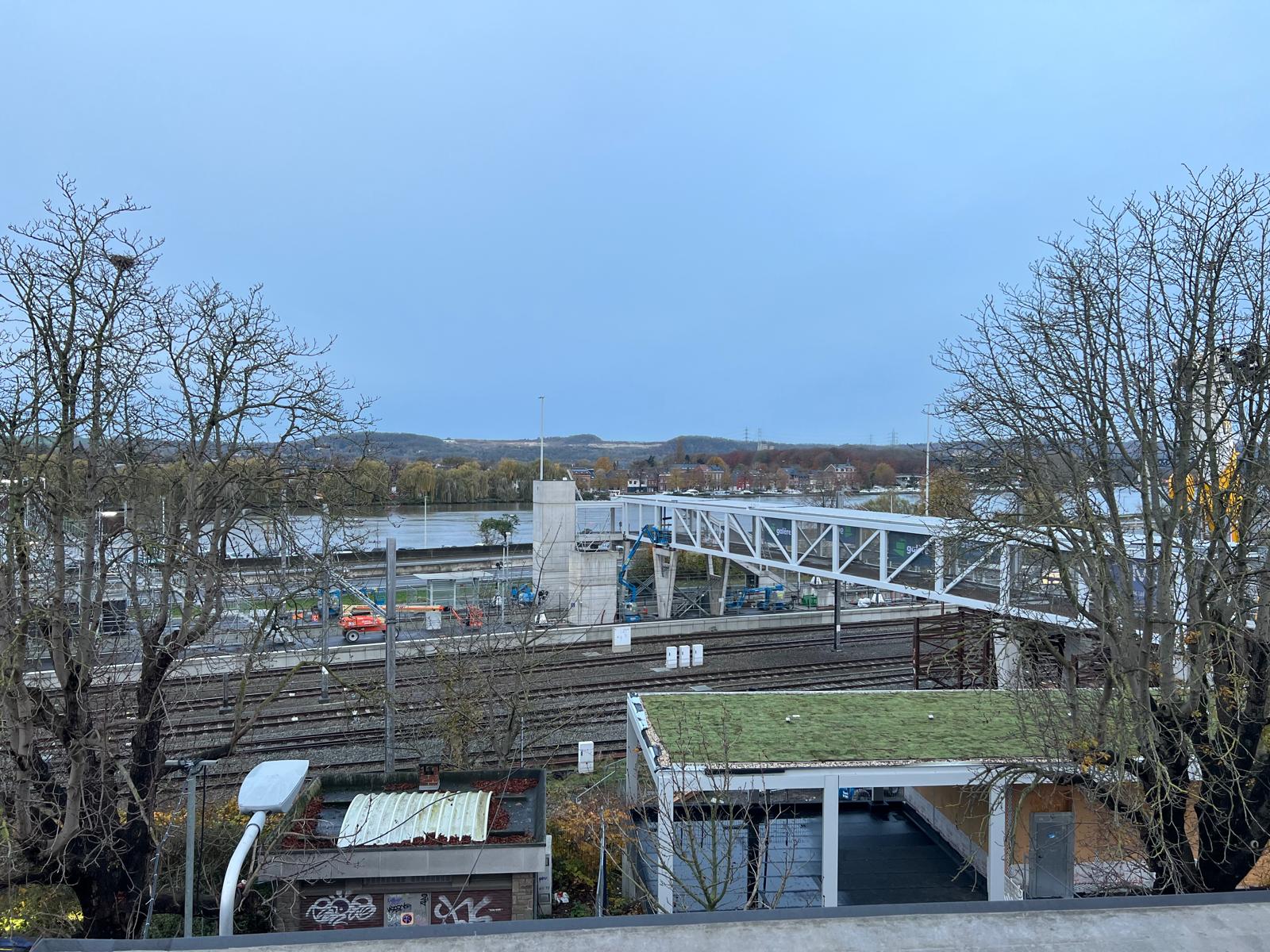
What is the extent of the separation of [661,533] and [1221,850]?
26708mm

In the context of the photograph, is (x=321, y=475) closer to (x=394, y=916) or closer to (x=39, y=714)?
(x=39, y=714)

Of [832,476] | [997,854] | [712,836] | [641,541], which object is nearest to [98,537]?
[712,836]

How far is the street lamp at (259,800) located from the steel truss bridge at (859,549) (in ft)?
25.7

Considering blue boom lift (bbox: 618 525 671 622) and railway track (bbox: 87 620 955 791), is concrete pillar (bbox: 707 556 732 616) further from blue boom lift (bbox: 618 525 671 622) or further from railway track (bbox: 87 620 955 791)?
railway track (bbox: 87 620 955 791)

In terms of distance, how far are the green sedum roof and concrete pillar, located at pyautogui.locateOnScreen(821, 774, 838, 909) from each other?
0.32m

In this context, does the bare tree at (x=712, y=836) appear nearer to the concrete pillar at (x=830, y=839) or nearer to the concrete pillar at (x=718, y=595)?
the concrete pillar at (x=830, y=839)

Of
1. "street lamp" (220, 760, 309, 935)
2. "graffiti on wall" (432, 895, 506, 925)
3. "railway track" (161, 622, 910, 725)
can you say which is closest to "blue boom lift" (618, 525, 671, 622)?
"railway track" (161, 622, 910, 725)

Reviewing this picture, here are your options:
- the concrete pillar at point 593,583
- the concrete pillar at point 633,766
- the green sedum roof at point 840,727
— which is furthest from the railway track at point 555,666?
the concrete pillar at point 593,583

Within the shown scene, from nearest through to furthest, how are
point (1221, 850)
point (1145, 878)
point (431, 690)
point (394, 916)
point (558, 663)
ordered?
point (1221, 850) → point (394, 916) → point (1145, 878) → point (431, 690) → point (558, 663)

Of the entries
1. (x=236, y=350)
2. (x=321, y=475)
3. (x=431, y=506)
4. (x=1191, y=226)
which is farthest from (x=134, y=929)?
(x=431, y=506)

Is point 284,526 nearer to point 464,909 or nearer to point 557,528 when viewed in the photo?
point 464,909

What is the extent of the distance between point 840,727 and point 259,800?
330 inches

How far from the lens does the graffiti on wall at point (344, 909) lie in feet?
28.2

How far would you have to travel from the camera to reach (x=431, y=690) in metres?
15.8
